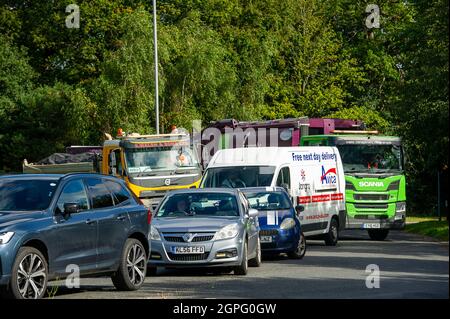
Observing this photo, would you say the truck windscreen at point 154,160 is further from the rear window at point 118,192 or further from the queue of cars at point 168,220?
the rear window at point 118,192

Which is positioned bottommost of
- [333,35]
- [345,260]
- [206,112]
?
[345,260]

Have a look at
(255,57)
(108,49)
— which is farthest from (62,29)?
(255,57)

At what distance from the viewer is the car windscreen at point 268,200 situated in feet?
84.8

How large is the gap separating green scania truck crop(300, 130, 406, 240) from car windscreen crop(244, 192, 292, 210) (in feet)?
33.7

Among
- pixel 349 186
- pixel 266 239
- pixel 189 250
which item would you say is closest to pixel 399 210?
pixel 349 186

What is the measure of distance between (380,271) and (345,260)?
3574 mm

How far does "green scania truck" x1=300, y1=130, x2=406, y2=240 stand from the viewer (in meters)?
36.3

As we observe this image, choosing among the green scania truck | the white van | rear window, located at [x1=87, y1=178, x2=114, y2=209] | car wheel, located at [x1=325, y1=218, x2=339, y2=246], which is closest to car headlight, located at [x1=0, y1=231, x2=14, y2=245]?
rear window, located at [x1=87, y1=178, x2=114, y2=209]

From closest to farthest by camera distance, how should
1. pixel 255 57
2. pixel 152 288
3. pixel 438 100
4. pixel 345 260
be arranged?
pixel 152 288
pixel 345 260
pixel 438 100
pixel 255 57

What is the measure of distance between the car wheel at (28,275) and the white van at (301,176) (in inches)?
505

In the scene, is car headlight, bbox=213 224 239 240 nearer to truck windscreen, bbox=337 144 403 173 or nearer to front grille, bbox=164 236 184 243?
front grille, bbox=164 236 184 243

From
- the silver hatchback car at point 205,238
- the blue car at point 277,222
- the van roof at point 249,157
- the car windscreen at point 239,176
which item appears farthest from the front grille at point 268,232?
the van roof at point 249,157

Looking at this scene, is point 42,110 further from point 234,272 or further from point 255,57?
point 234,272

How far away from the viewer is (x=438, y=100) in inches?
1296
